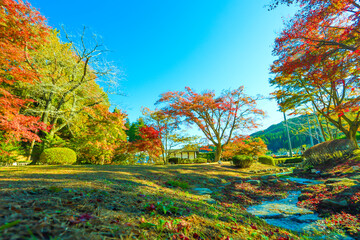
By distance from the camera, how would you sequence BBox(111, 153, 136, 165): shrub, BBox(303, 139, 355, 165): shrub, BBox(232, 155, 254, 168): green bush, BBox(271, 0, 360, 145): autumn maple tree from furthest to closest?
BBox(111, 153, 136, 165): shrub
BBox(232, 155, 254, 168): green bush
BBox(303, 139, 355, 165): shrub
BBox(271, 0, 360, 145): autumn maple tree

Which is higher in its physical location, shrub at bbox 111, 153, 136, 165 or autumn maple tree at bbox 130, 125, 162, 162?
autumn maple tree at bbox 130, 125, 162, 162

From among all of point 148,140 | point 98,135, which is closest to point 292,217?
point 148,140

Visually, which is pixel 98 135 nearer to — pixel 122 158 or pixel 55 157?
pixel 122 158

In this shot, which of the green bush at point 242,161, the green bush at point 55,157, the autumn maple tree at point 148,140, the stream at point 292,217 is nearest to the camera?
the stream at point 292,217

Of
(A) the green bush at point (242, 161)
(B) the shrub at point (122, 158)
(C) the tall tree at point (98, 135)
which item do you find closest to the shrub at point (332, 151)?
(A) the green bush at point (242, 161)

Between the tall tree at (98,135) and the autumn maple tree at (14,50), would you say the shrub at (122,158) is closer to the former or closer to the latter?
the tall tree at (98,135)

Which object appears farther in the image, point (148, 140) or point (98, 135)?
point (148, 140)

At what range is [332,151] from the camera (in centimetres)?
870

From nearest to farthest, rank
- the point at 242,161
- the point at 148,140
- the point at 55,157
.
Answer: the point at 55,157
the point at 242,161
the point at 148,140

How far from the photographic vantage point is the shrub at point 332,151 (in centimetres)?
804

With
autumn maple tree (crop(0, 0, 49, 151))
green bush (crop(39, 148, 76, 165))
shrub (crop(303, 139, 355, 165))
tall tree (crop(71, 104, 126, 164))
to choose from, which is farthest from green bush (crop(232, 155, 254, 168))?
autumn maple tree (crop(0, 0, 49, 151))

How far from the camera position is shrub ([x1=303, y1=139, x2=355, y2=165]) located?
8039 millimetres

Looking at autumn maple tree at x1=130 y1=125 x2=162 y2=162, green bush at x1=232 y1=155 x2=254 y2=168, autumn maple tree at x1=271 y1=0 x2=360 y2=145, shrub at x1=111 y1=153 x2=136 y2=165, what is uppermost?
autumn maple tree at x1=271 y1=0 x2=360 y2=145

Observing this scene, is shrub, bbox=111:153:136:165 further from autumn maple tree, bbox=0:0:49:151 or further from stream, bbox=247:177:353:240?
stream, bbox=247:177:353:240
